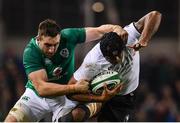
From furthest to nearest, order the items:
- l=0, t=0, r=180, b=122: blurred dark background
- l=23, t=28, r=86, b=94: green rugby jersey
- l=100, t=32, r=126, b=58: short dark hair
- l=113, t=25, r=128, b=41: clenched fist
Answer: l=0, t=0, r=180, b=122: blurred dark background → l=113, t=25, r=128, b=41: clenched fist → l=23, t=28, r=86, b=94: green rugby jersey → l=100, t=32, r=126, b=58: short dark hair

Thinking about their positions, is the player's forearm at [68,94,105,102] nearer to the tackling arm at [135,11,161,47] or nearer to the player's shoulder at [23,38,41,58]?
the player's shoulder at [23,38,41,58]

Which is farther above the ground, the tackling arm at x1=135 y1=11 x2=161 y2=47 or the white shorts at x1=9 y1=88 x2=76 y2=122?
the tackling arm at x1=135 y1=11 x2=161 y2=47

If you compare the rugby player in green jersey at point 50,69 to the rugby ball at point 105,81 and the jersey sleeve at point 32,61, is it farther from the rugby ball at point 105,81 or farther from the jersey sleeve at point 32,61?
the rugby ball at point 105,81

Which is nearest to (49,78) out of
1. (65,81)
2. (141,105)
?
(65,81)

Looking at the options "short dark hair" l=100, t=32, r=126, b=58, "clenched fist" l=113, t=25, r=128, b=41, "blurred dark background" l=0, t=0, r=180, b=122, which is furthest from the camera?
"blurred dark background" l=0, t=0, r=180, b=122

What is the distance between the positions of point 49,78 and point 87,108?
501 millimetres

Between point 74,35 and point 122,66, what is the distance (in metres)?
0.58

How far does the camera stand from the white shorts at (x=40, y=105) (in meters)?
9.05

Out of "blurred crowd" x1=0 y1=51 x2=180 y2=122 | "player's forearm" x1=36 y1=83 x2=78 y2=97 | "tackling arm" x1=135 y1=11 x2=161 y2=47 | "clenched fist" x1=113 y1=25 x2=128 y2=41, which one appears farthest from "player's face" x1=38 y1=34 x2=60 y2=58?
"blurred crowd" x1=0 y1=51 x2=180 y2=122

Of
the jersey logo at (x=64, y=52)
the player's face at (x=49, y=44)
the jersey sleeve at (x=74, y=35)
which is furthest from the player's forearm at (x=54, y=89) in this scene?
the jersey sleeve at (x=74, y=35)

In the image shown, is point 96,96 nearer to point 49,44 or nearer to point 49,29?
point 49,44

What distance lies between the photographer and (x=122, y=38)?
873 cm

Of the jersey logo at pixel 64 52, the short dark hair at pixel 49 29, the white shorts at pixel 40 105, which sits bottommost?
the white shorts at pixel 40 105

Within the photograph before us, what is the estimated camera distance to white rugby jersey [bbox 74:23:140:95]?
8828mm
